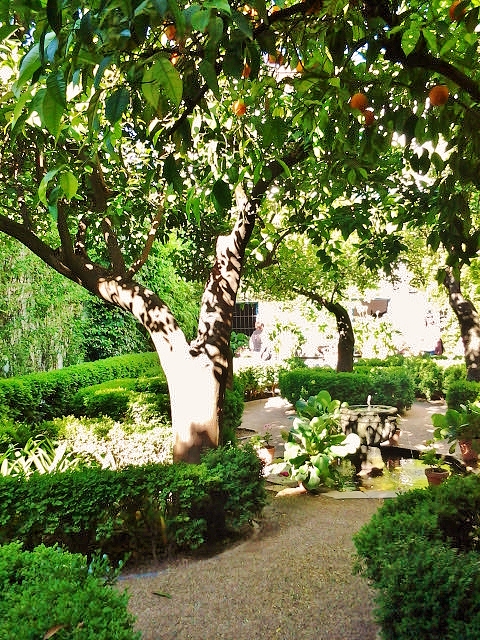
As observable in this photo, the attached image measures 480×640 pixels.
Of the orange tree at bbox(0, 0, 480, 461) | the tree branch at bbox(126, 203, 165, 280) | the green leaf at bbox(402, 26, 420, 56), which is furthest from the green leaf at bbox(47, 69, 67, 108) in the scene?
the tree branch at bbox(126, 203, 165, 280)

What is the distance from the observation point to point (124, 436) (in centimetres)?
675

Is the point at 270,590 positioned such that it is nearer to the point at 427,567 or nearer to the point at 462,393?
the point at 427,567

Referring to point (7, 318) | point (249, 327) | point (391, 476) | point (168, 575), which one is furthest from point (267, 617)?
point (249, 327)

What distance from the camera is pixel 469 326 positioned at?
35.7ft

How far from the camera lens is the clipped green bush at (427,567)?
244cm

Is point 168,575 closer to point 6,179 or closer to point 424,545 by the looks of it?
point 424,545

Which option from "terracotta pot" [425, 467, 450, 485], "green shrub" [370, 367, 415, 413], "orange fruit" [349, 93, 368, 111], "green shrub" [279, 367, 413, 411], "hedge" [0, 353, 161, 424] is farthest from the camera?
"green shrub" [370, 367, 415, 413]

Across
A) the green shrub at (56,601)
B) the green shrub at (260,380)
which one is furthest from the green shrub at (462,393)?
the green shrub at (56,601)

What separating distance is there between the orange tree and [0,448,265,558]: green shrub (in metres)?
0.63

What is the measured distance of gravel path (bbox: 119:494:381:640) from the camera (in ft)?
11.5

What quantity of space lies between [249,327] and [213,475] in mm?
18651

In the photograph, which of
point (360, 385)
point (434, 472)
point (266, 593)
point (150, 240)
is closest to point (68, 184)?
point (266, 593)

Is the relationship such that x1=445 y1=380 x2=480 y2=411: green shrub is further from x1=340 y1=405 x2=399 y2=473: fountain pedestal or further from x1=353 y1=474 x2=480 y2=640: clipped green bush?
x1=353 y1=474 x2=480 y2=640: clipped green bush

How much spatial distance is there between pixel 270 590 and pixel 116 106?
3.85 meters
